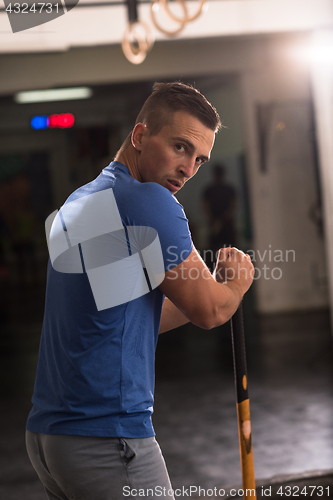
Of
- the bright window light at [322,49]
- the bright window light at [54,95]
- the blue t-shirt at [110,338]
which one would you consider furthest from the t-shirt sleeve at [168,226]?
the bright window light at [54,95]

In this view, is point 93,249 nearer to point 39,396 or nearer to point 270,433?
point 39,396

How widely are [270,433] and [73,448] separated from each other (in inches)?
85.6

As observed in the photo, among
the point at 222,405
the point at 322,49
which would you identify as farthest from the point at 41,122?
the point at 222,405

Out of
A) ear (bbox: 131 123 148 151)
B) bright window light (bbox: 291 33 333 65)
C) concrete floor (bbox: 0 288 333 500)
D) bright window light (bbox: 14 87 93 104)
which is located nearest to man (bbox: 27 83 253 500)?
ear (bbox: 131 123 148 151)

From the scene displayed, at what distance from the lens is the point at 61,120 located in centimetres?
748

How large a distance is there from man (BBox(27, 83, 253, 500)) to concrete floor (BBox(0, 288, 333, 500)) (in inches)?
33.6

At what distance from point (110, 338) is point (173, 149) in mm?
414

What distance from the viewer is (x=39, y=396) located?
1062 mm

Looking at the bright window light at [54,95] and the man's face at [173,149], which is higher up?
the bright window light at [54,95]

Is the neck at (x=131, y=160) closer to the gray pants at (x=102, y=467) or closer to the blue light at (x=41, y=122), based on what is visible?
the gray pants at (x=102, y=467)

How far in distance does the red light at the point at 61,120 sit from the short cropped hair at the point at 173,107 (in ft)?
21.7

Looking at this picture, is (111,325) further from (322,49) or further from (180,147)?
(322,49)

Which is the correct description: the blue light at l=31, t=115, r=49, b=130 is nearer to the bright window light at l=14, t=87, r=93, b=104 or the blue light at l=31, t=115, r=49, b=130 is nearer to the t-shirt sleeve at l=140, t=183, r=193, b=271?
the bright window light at l=14, t=87, r=93, b=104

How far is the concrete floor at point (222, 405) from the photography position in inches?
101
